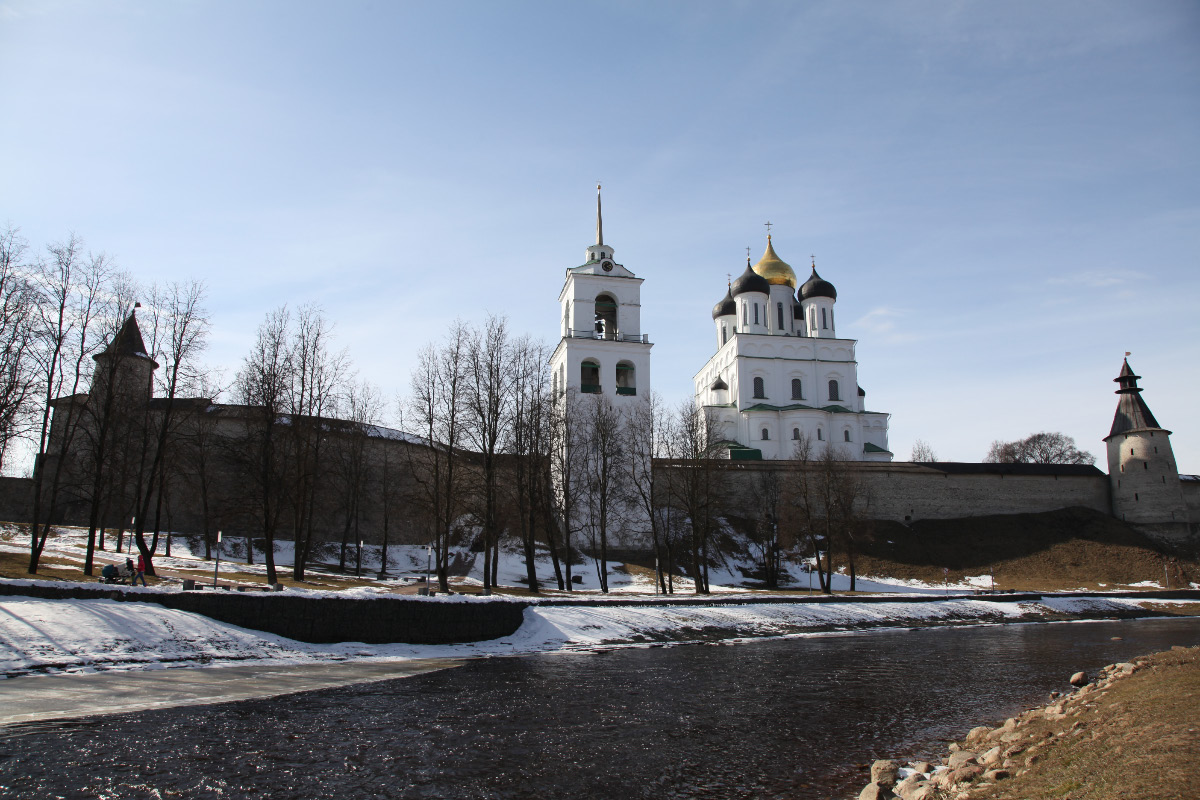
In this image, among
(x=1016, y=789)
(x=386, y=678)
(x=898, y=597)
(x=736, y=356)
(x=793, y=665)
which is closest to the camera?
(x=1016, y=789)

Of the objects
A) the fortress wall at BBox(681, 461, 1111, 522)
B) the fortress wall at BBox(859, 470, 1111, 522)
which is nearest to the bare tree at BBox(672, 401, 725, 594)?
the fortress wall at BBox(681, 461, 1111, 522)

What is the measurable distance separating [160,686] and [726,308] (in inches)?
2334

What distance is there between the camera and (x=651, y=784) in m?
7.71

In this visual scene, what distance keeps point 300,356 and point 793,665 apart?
19916 mm

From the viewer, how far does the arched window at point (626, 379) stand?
4491 centimetres

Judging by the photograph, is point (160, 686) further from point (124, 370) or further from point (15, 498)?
point (15, 498)

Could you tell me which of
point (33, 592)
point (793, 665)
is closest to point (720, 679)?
point (793, 665)

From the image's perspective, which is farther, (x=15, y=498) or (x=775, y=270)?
(x=775, y=270)

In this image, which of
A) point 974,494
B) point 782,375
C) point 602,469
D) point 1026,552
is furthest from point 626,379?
point 974,494

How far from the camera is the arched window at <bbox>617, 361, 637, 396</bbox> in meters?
44.9

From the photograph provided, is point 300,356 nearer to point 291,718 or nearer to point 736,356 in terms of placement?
point 291,718

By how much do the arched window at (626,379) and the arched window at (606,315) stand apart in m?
2.07

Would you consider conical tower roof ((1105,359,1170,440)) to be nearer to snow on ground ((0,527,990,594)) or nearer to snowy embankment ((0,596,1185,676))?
snow on ground ((0,527,990,594))

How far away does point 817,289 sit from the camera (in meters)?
64.1
